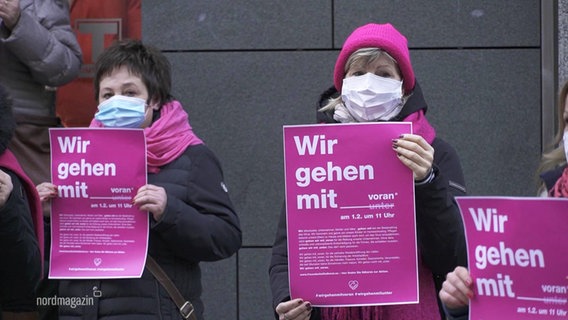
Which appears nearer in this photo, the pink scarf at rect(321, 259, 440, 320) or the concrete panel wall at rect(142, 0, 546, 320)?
the pink scarf at rect(321, 259, 440, 320)

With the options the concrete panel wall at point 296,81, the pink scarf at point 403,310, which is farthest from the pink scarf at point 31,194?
the concrete panel wall at point 296,81

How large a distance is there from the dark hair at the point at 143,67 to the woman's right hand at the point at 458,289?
179 centimetres

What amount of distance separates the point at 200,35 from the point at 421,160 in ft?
11.0

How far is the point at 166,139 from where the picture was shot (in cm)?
475

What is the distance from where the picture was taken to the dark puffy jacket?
456 centimetres

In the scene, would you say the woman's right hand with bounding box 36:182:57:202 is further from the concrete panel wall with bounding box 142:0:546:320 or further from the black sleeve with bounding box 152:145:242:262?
the concrete panel wall with bounding box 142:0:546:320

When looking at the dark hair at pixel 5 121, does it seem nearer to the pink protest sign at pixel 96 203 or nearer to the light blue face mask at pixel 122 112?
the pink protest sign at pixel 96 203

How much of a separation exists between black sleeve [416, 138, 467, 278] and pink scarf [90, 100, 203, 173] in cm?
114

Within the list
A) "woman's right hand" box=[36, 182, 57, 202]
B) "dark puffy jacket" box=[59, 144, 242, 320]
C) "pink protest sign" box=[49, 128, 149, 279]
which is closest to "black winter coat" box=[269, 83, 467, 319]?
"dark puffy jacket" box=[59, 144, 242, 320]

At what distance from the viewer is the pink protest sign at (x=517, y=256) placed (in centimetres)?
330

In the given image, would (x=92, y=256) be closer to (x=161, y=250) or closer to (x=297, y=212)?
(x=161, y=250)

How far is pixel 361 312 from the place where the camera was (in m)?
4.07

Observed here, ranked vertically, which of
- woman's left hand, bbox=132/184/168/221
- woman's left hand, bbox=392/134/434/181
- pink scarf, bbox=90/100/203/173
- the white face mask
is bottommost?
woman's left hand, bbox=132/184/168/221

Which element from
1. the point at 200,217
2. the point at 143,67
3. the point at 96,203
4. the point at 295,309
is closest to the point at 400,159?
the point at 295,309
